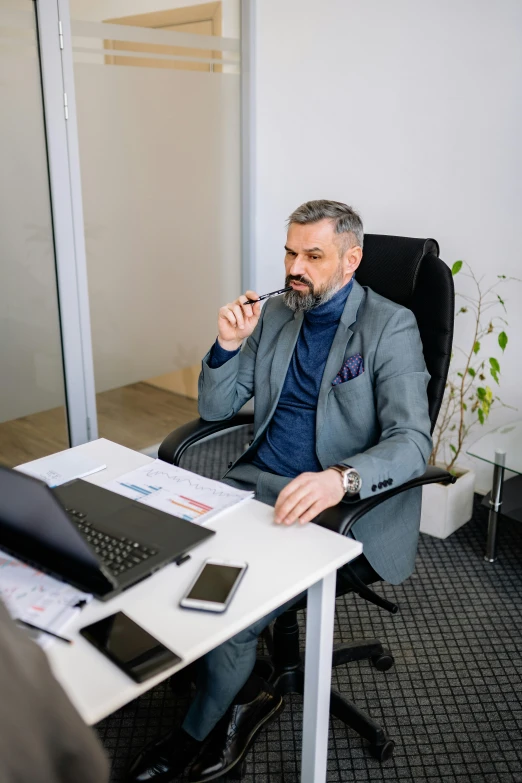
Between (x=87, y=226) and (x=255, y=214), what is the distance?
0.99 meters

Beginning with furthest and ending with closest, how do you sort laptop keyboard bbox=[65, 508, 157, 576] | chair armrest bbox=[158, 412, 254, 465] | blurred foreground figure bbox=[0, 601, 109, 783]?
1. chair armrest bbox=[158, 412, 254, 465]
2. laptop keyboard bbox=[65, 508, 157, 576]
3. blurred foreground figure bbox=[0, 601, 109, 783]

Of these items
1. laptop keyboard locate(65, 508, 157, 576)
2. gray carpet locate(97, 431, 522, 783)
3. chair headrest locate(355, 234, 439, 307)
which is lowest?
gray carpet locate(97, 431, 522, 783)

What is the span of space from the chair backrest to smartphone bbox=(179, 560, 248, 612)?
2.55 feet

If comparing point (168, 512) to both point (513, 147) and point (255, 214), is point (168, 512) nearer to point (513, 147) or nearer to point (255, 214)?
point (513, 147)

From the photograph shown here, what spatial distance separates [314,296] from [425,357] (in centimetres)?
33

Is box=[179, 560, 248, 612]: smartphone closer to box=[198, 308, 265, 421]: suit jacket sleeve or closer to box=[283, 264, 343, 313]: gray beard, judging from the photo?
box=[198, 308, 265, 421]: suit jacket sleeve

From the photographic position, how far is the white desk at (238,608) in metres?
1.06

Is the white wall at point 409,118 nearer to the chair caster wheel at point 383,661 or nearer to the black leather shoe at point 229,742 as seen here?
the chair caster wheel at point 383,661

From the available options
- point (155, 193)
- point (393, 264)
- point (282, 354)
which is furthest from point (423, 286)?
point (155, 193)

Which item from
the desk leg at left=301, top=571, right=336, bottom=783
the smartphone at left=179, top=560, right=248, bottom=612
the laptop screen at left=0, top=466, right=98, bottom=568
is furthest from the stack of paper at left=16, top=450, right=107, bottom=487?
the desk leg at left=301, top=571, right=336, bottom=783

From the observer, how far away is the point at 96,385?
10.5ft

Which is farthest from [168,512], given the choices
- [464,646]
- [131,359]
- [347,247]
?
[131,359]

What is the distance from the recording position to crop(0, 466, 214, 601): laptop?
3.89 feet

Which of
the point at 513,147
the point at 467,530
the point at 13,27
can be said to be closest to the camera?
the point at 13,27
